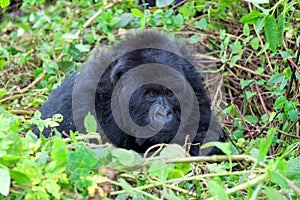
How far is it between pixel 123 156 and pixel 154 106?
1399 mm

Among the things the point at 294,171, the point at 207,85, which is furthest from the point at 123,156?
the point at 207,85

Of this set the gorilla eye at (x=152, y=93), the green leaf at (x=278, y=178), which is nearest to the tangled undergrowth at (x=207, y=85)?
the green leaf at (x=278, y=178)

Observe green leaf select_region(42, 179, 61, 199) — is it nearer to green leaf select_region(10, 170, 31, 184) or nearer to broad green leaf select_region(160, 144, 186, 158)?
green leaf select_region(10, 170, 31, 184)

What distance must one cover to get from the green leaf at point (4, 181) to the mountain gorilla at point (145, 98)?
5.11 feet

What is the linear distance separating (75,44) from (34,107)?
35.1 inches

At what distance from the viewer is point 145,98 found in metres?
2.92

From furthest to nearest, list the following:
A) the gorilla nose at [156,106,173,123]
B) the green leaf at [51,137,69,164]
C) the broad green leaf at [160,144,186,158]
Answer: the gorilla nose at [156,106,173,123], the broad green leaf at [160,144,186,158], the green leaf at [51,137,69,164]

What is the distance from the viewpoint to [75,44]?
4.47 metres

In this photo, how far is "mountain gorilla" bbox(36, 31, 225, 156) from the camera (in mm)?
2902

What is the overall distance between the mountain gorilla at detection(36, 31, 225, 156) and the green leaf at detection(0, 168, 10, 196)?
5.11 ft

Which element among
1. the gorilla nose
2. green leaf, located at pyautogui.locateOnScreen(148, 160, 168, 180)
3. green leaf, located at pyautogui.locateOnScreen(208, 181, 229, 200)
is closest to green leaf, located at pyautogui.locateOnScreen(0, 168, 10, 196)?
green leaf, located at pyautogui.locateOnScreen(148, 160, 168, 180)

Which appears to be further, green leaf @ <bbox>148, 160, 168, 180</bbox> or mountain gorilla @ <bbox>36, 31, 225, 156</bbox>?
mountain gorilla @ <bbox>36, 31, 225, 156</bbox>

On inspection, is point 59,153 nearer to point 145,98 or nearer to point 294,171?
point 294,171

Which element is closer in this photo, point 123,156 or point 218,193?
point 218,193
